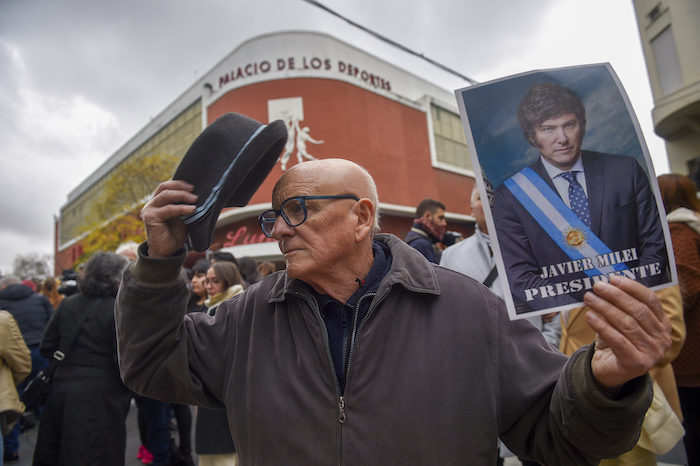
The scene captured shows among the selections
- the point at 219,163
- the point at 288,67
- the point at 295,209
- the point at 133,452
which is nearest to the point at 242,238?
the point at 288,67

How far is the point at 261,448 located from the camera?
1394 mm

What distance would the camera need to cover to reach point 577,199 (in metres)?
1.10

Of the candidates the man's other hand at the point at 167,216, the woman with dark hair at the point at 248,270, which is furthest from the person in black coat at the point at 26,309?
the man's other hand at the point at 167,216

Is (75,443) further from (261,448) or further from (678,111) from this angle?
(678,111)

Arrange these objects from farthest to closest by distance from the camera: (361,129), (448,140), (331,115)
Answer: (448,140)
(361,129)
(331,115)

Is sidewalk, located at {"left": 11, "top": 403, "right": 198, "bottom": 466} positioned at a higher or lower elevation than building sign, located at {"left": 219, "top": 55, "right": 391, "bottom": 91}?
lower

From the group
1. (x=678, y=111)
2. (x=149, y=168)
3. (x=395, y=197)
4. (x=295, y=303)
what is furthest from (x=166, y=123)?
(x=295, y=303)

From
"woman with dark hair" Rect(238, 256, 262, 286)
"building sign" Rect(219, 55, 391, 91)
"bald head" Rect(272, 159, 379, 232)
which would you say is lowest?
"bald head" Rect(272, 159, 379, 232)

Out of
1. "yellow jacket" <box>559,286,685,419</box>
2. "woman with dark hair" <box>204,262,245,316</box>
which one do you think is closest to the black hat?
"yellow jacket" <box>559,286,685,419</box>

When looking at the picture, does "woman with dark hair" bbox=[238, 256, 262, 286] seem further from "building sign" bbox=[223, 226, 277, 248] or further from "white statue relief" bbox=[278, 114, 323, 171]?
"white statue relief" bbox=[278, 114, 323, 171]

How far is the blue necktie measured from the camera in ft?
3.56

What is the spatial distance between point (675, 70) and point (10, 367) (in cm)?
1641

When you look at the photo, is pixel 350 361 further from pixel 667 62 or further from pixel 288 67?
pixel 288 67

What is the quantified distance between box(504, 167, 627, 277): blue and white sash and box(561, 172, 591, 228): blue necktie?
0.01 metres
